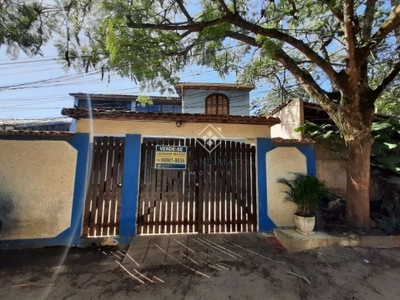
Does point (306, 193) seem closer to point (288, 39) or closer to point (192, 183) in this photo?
point (192, 183)

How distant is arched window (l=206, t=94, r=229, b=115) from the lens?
12141mm

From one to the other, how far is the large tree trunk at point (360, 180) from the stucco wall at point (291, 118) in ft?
5.98

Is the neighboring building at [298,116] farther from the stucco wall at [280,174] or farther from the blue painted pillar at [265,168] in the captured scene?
the stucco wall at [280,174]

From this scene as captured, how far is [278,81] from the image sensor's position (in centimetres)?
694

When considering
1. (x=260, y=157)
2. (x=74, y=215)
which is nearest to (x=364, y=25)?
(x=260, y=157)

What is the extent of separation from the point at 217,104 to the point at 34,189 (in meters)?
10.1

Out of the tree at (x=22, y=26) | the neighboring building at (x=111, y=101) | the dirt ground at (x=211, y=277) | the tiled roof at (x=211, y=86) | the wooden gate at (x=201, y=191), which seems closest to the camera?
the dirt ground at (x=211, y=277)

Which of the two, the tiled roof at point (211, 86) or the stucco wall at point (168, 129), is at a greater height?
the tiled roof at point (211, 86)

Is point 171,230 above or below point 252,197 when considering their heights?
below

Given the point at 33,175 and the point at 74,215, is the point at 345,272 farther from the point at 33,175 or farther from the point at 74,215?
the point at 33,175

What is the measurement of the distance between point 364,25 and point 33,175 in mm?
8033

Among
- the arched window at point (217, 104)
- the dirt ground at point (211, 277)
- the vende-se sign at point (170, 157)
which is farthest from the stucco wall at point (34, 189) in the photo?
the arched window at point (217, 104)

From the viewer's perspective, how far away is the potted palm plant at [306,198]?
13.5 feet

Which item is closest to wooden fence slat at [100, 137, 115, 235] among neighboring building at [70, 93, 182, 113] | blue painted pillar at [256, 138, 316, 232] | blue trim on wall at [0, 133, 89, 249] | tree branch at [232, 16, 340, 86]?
blue trim on wall at [0, 133, 89, 249]
